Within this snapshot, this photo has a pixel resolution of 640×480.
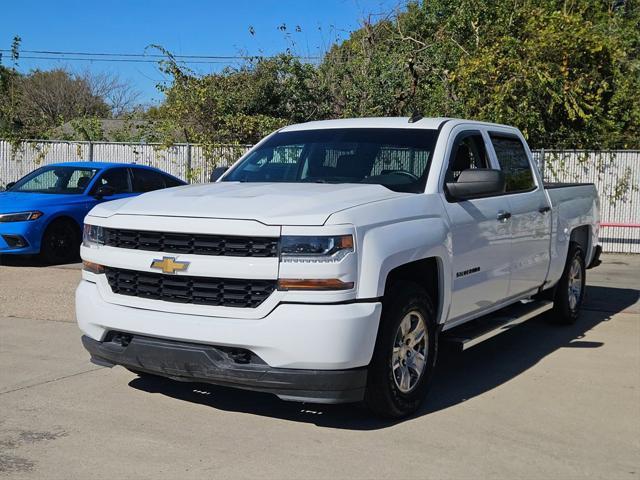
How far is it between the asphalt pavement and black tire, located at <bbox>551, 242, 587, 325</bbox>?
92 centimetres

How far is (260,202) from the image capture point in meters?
4.81

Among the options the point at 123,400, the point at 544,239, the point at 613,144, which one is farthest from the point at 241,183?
the point at 613,144

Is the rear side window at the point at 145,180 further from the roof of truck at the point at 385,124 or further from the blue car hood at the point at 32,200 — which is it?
the roof of truck at the point at 385,124

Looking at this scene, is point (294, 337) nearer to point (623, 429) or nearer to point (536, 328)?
point (623, 429)

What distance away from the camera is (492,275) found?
6.09 metres

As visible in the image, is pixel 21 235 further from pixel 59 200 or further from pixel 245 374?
pixel 245 374

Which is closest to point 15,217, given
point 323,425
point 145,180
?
point 145,180

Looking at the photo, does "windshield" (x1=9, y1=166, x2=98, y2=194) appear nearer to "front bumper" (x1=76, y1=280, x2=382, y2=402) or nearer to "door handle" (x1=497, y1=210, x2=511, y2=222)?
"door handle" (x1=497, y1=210, x2=511, y2=222)

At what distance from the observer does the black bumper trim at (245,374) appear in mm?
4434

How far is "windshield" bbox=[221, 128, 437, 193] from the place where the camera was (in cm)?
573

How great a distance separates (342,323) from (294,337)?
282mm

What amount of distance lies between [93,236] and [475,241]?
9.01 ft

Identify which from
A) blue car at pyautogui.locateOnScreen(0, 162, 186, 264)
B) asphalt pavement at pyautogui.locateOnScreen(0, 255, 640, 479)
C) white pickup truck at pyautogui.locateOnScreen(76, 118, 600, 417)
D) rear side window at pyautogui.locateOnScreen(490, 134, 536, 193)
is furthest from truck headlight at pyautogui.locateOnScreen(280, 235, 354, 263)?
blue car at pyautogui.locateOnScreen(0, 162, 186, 264)

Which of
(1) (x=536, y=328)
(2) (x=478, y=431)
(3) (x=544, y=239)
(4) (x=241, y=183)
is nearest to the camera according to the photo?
(2) (x=478, y=431)
